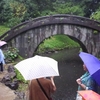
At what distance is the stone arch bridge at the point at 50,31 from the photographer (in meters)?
16.9

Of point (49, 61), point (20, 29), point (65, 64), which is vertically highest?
point (49, 61)

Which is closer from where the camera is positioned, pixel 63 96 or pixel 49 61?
pixel 49 61

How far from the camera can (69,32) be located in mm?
18453

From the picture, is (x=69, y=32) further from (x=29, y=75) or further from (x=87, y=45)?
(x=29, y=75)

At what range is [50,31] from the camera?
18.0 metres

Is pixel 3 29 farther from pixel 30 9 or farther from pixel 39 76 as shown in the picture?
pixel 39 76

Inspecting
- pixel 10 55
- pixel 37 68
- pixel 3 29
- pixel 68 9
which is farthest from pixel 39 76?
pixel 68 9

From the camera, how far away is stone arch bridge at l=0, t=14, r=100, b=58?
16922mm

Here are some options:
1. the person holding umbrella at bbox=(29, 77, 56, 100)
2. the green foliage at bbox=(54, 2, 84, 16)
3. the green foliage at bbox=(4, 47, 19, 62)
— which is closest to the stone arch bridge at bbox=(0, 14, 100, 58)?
the green foliage at bbox=(4, 47, 19, 62)

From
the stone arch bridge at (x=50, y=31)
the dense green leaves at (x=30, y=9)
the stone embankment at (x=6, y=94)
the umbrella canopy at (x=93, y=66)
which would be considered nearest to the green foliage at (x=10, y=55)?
the stone arch bridge at (x=50, y=31)

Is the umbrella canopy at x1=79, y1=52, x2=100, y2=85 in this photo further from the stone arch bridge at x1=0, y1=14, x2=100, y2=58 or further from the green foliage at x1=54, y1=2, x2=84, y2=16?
the green foliage at x1=54, y1=2, x2=84, y2=16

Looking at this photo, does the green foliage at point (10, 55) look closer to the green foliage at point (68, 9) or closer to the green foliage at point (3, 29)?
the green foliage at point (3, 29)

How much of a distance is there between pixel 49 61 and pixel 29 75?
541 mm

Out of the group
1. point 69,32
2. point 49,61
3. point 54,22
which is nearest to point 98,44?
point 69,32
